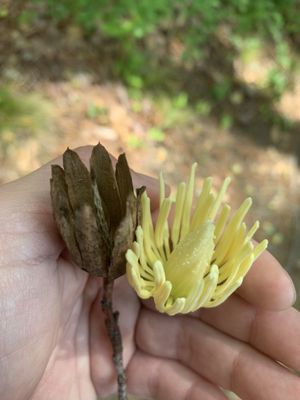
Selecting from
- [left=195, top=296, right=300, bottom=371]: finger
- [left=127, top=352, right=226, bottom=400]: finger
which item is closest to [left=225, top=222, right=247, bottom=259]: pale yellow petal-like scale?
[left=195, top=296, right=300, bottom=371]: finger

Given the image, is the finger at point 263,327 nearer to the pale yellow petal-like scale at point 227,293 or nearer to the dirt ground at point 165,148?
the pale yellow petal-like scale at point 227,293

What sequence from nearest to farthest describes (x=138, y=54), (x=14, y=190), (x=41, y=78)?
(x=14, y=190) < (x=41, y=78) < (x=138, y=54)

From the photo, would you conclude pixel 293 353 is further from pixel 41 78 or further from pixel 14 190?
pixel 41 78

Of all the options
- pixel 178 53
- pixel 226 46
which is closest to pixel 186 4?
pixel 178 53

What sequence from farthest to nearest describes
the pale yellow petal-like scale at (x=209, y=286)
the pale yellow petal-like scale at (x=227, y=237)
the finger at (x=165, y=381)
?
the finger at (x=165, y=381), the pale yellow petal-like scale at (x=227, y=237), the pale yellow petal-like scale at (x=209, y=286)

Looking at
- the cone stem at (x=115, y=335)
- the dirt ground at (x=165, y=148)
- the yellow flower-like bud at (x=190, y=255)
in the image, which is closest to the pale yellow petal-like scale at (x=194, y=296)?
the yellow flower-like bud at (x=190, y=255)

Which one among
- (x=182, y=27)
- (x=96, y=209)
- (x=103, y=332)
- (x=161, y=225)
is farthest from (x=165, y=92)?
(x=96, y=209)
